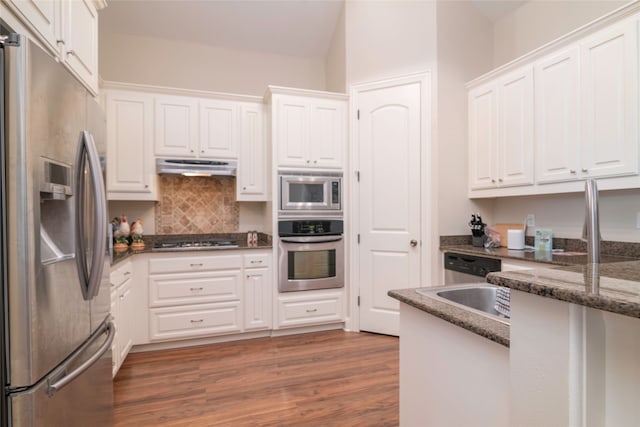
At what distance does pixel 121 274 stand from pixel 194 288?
0.68 meters

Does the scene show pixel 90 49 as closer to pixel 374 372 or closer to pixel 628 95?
pixel 374 372

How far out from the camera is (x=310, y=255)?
3.38 m

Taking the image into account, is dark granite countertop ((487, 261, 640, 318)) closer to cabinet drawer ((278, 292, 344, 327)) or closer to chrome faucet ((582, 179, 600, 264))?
chrome faucet ((582, 179, 600, 264))

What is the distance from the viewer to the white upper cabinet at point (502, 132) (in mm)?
2719

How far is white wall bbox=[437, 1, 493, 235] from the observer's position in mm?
3154

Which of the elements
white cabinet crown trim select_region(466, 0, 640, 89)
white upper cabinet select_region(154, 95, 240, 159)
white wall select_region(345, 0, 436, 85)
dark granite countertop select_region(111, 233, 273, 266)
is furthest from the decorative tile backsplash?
white cabinet crown trim select_region(466, 0, 640, 89)

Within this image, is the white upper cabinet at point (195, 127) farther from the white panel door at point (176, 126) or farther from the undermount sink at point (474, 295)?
the undermount sink at point (474, 295)

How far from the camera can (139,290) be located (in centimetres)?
292

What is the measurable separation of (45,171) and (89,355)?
782 mm

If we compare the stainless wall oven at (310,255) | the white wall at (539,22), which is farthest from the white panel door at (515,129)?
the stainless wall oven at (310,255)

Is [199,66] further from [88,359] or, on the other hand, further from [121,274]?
[88,359]

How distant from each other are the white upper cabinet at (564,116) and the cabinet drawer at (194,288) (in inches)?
98.3

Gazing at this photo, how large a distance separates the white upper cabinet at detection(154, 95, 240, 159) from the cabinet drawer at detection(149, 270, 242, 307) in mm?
1189

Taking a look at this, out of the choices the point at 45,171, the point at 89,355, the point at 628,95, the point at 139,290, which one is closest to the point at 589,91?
the point at 628,95
